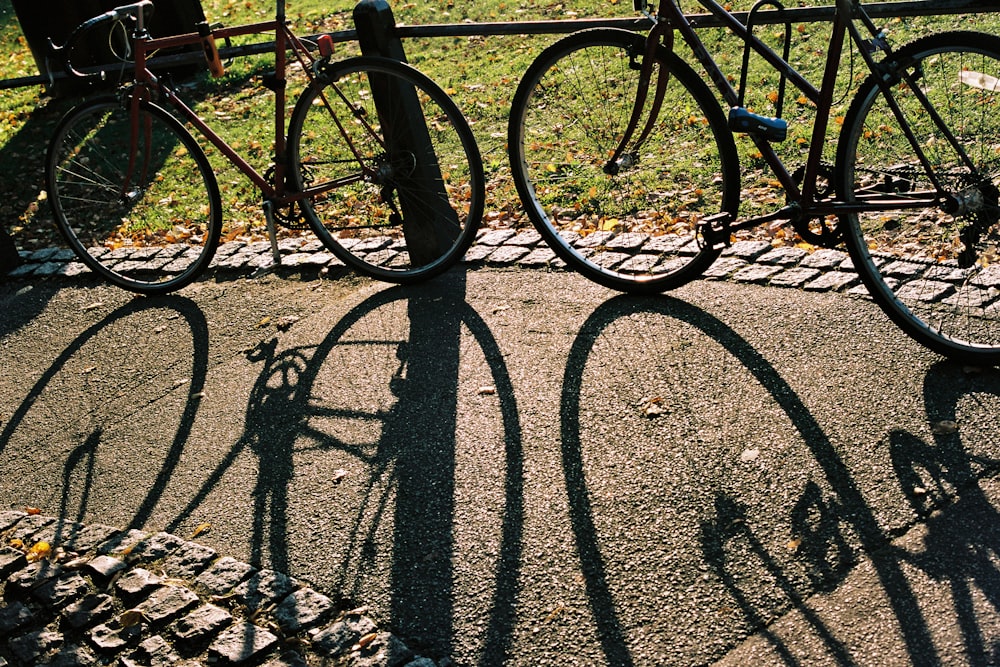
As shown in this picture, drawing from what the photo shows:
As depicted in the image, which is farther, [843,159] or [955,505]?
[843,159]

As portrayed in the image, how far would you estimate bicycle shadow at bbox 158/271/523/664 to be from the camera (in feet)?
11.4

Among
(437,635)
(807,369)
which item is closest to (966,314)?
(807,369)

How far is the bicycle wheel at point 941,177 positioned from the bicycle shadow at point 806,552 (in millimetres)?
331

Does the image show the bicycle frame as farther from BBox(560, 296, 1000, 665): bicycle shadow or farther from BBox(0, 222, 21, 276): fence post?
BBox(0, 222, 21, 276): fence post

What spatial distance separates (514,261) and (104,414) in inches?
80.2

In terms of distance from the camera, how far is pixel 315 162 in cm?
561

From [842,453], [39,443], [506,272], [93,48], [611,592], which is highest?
[93,48]

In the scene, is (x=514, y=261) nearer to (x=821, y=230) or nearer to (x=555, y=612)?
(x=821, y=230)

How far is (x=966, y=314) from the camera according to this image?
4.30 metres

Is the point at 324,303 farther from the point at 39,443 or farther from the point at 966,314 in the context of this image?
the point at 966,314

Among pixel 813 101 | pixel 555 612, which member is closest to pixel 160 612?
pixel 555 612

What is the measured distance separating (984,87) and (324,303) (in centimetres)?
307

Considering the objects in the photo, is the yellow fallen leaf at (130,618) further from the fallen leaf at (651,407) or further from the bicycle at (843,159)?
the bicycle at (843,159)

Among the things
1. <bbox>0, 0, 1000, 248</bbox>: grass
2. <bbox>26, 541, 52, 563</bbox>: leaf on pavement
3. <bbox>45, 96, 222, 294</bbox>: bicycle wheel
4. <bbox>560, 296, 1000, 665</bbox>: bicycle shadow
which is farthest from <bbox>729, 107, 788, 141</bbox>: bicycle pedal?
<bbox>26, 541, 52, 563</bbox>: leaf on pavement
